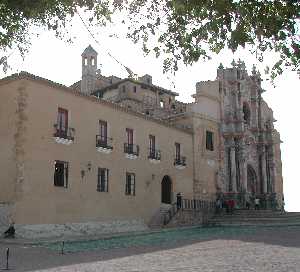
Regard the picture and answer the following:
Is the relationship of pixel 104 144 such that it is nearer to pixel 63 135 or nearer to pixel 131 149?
pixel 131 149

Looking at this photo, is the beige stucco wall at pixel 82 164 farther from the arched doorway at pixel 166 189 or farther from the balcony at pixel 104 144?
the arched doorway at pixel 166 189

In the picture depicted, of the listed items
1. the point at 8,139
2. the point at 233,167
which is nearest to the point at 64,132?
the point at 8,139

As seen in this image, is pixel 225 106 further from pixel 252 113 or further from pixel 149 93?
pixel 149 93

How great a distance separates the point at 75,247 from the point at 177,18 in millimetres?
12514

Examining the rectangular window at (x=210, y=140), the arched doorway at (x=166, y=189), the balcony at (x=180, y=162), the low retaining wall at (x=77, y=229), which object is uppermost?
the rectangular window at (x=210, y=140)

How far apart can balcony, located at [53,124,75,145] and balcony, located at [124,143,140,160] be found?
461cm

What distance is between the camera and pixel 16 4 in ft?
26.5

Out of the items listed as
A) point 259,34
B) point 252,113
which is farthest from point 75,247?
point 252,113

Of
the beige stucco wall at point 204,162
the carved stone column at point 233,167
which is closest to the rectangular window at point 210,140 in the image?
the beige stucco wall at point 204,162

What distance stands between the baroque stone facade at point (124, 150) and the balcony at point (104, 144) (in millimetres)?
59

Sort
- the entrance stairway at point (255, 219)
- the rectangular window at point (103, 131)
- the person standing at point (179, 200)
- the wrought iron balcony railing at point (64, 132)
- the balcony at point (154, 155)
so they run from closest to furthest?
the wrought iron balcony railing at point (64, 132) < the rectangular window at point (103, 131) < the entrance stairway at point (255, 219) < the balcony at point (154, 155) < the person standing at point (179, 200)

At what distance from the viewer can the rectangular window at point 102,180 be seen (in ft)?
89.6

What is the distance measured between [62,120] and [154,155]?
821 cm

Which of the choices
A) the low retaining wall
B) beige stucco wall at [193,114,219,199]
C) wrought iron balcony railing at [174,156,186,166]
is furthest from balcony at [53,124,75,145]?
beige stucco wall at [193,114,219,199]
